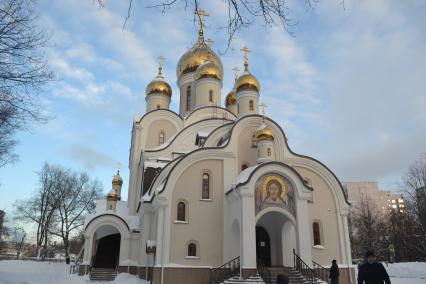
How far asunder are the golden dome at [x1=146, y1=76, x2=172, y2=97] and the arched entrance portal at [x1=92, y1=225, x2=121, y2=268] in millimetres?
10557

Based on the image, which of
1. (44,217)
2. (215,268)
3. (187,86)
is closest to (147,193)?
→ (215,268)

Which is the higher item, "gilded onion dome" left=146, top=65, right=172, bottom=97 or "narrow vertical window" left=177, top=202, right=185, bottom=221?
"gilded onion dome" left=146, top=65, right=172, bottom=97

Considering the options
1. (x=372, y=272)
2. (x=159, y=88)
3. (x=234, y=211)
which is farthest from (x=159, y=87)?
(x=372, y=272)

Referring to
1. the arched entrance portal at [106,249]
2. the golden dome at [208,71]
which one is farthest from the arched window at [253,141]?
the arched entrance portal at [106,249]

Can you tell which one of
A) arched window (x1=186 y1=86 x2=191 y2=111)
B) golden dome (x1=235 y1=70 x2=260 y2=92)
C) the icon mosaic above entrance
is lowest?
the icon mosaic above entrance

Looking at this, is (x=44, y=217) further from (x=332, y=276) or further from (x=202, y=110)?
(x=332, y=276)

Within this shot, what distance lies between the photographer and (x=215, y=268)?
47.8 ft

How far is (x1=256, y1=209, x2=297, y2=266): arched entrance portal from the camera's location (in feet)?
50.5

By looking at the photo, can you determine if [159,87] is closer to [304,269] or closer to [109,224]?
[109,224]

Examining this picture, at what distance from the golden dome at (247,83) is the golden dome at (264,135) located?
16.0 feet

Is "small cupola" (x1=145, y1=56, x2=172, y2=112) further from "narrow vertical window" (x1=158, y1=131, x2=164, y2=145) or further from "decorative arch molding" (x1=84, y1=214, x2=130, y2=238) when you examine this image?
"decorative arch molding" (x1=84, y1=214, x2=130, y2=238)

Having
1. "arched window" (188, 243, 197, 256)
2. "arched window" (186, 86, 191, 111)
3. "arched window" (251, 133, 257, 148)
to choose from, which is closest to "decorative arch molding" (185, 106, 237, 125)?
"arched window" (186, 86, 191, 111)

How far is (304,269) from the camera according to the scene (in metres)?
13.7

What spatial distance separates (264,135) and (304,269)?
5905 mm
